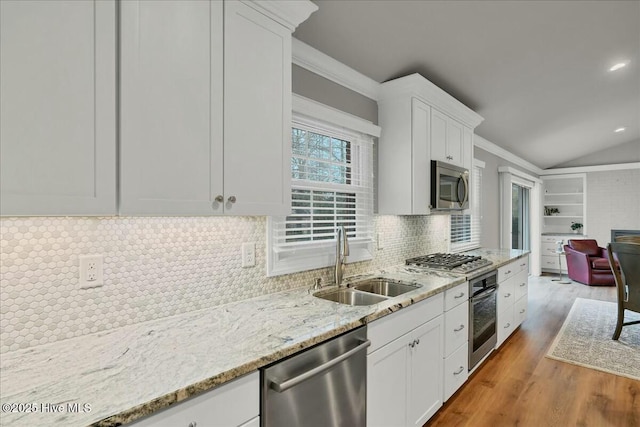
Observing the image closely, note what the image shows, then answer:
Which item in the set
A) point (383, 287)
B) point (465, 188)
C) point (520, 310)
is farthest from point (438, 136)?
point (520, 310)

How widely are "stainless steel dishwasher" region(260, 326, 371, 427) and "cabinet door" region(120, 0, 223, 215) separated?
70 centimetres

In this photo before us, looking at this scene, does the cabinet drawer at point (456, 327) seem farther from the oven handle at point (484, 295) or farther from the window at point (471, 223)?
the window at point (471, 223)

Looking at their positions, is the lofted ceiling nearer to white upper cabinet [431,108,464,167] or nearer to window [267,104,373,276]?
white upper cabinet [431,108,464,167]

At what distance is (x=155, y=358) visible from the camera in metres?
1.16

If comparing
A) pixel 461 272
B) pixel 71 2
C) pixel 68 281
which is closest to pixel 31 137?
pixel 71 2

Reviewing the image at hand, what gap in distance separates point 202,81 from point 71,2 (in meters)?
0.44

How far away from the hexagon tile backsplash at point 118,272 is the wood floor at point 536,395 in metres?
1.75

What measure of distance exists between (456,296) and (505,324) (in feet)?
5.36

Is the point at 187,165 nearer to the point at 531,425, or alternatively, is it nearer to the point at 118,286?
the point at 118,286

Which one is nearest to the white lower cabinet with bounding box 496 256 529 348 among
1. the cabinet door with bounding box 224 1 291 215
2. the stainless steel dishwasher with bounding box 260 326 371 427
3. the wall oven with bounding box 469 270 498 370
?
the wall oven with bounding box 469 270 498 370

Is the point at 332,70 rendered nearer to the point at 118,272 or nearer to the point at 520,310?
the point at 118,272

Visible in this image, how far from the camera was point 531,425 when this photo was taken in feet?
7.73

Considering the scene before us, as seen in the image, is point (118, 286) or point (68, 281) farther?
→ point (118, 286)

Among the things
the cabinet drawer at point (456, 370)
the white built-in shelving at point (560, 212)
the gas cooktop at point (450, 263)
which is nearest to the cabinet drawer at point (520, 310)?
the gas cooktop at point (450, 263)
